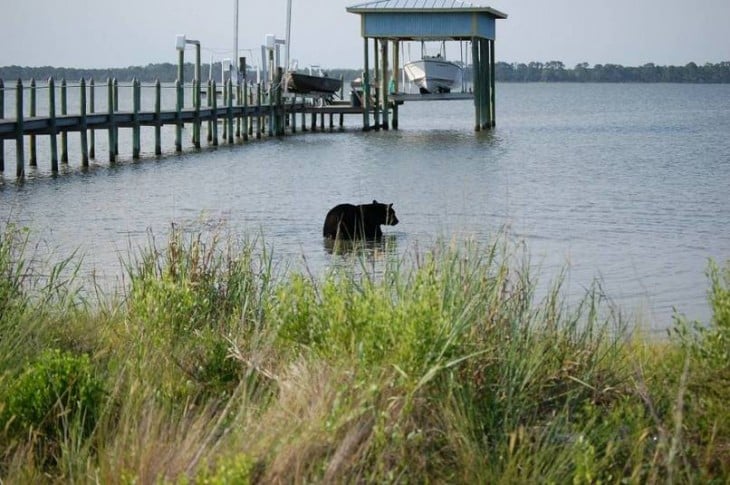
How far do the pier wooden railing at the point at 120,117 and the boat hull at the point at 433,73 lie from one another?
5.63m

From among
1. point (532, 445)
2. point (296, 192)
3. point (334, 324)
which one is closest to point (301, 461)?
point (532, 445)

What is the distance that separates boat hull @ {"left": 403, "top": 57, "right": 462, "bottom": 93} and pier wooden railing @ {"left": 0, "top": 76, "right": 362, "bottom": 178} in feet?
18.5

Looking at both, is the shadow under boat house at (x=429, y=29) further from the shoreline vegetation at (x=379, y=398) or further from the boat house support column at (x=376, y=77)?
the shoreline vegetation at (x=379, y=398)

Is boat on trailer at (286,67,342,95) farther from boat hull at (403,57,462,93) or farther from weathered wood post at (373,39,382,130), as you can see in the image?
boat hull at (403,57,462,93)

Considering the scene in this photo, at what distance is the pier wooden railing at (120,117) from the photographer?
94.9ft

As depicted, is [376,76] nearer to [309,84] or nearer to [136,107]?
[309,84]

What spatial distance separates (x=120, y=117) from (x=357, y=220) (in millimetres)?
18181

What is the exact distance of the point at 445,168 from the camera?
117 ft

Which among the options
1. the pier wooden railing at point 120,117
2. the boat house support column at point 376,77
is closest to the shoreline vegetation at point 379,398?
the pier wooden railing at point 120,117

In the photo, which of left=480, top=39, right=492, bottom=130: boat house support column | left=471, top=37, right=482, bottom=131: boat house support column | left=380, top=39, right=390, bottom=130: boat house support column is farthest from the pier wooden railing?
left=480, top=39, right=492, bottom=130: boat house support column

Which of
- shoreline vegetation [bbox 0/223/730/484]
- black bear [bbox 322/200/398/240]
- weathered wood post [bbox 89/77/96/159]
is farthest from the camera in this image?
weathered wood post [bbox 89/77/96/159]

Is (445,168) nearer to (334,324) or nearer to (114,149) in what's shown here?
(114,149)

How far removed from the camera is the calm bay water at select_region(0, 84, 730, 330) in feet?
52.4

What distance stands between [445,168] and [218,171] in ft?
22.1
